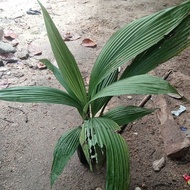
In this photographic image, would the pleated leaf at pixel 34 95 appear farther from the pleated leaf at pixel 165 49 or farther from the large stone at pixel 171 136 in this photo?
the large stone at pixel 171 136

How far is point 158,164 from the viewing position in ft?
5.16

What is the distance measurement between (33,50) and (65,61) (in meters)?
1.51

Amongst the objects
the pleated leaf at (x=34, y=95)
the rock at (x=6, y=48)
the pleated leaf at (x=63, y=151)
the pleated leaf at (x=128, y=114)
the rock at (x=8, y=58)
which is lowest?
the rock at (x=8, y=58)

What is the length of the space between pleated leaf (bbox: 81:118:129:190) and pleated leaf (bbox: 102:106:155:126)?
18 centimetres

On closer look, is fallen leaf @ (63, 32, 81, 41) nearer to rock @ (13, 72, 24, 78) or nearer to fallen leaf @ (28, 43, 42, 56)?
fallen leaf @ (28, 43, 42, 56)

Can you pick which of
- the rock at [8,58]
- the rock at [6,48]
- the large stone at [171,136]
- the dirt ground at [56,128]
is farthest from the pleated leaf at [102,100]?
the rock at [6,48]

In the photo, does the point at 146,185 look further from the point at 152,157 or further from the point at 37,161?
the point at 37,161

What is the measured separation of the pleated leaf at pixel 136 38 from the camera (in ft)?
3.49

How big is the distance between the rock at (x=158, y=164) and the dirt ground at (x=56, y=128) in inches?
0.8

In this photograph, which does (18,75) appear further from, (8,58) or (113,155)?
→ (113,155)

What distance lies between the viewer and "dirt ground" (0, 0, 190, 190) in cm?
151

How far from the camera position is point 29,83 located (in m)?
2.22

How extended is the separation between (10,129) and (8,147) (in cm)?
16

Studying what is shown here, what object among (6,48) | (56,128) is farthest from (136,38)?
(6,48)
